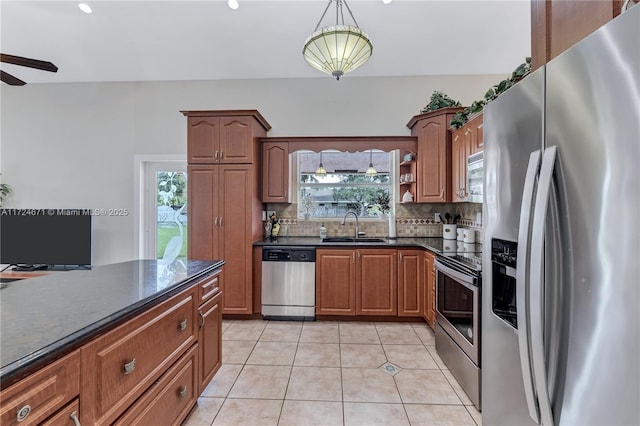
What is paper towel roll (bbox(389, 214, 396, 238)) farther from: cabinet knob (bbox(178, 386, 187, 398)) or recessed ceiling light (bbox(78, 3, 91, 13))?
recessed ceiling light (bbox(78, 3, 91, 13))

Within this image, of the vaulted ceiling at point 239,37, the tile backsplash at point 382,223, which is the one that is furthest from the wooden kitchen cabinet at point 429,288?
the vaulted ceiling at point 239,37

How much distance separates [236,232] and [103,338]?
2421 millimetres

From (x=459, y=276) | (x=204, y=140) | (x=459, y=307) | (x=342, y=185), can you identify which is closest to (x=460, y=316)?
(x=459, y=307)

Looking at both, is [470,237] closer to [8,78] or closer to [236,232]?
[236,232]

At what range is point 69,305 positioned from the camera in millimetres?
1163

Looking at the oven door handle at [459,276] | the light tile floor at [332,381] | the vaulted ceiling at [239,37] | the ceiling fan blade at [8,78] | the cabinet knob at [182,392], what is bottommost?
the light tile floor at [332,381]

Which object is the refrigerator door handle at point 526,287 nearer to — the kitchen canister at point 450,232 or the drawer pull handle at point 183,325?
the drawer pull handle at point 183,325

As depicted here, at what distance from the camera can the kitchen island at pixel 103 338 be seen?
0.81 meters

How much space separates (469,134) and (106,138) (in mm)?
4847

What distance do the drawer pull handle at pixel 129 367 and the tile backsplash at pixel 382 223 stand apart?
2966 millimetres

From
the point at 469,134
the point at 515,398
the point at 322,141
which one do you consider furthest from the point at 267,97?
the point at 515,398

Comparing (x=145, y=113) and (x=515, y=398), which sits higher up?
(x=145, y=113)

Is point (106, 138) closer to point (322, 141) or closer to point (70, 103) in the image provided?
point (70, 103)

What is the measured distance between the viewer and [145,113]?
166 inches
